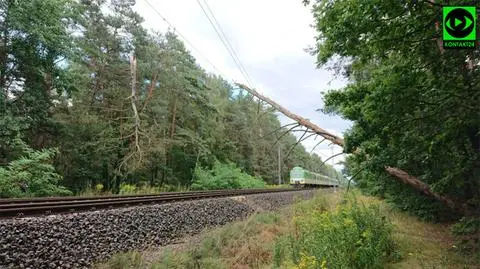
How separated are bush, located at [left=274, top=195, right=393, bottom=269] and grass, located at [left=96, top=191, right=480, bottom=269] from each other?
0.33 ft

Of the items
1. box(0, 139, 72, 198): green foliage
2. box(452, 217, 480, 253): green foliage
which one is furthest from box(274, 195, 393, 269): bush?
box(0, 139, 72, 198): green foliage

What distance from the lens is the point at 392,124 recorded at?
559 centimetres

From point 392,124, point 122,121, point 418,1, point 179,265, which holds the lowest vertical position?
point 179,265

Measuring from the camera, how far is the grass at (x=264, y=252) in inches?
255

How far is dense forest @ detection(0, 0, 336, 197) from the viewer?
52.3 ft

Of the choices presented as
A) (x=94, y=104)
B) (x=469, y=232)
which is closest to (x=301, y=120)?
(x=469, y=232)

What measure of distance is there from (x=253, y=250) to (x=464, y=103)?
591 centimetres

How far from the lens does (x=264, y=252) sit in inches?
336

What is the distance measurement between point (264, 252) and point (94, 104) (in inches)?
797

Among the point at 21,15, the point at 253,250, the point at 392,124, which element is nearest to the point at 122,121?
the point at 21,15

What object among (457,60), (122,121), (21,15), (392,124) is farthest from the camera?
(122,121)

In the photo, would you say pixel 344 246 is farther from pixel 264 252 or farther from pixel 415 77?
pixel 415 77

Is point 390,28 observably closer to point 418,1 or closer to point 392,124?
point 418,1

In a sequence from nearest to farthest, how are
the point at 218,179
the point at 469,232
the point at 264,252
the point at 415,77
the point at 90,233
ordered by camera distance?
the point at 415,77 → the point at 469,232 → the point at 90,233 → the point at 264,252 → the point at 218,179
